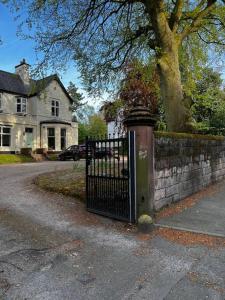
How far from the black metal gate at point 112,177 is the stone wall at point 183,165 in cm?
91

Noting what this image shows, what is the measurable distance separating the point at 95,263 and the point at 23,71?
31343 millimetres

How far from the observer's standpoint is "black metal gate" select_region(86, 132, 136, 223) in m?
7.02

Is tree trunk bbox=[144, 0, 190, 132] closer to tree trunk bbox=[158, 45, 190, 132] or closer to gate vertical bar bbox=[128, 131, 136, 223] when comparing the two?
tree trunk bbox=[158, 45, 190, 132]

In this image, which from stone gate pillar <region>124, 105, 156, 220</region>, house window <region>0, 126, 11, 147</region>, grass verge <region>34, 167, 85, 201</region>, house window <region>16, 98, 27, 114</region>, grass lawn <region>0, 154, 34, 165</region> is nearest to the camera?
stone gate pillar <region>124, 105, 156, 220</region>

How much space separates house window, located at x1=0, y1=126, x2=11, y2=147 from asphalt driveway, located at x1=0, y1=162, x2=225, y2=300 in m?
22.4

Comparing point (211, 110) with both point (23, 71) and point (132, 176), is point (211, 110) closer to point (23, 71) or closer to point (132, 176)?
point (23, 71)

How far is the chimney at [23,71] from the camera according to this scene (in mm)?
33094

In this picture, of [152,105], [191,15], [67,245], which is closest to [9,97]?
[152,105]

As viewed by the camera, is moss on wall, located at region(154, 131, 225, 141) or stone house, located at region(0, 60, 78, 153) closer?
moss on wall, located at region(154, 131, 225, 141)

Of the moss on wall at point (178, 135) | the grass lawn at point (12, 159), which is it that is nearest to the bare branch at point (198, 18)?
the moss on wall at point (178, 135)

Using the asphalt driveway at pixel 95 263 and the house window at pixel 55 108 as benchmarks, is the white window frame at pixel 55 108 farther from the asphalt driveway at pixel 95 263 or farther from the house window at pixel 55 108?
the asphalt driveway at pixel 95 263

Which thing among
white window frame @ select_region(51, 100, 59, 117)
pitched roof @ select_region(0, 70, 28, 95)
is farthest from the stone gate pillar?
white window frame @ select_region(51, 100, 59, 117)

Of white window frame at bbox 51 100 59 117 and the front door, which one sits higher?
white window frame at bbox 51 100 59 117

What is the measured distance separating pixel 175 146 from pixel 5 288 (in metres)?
6.06
